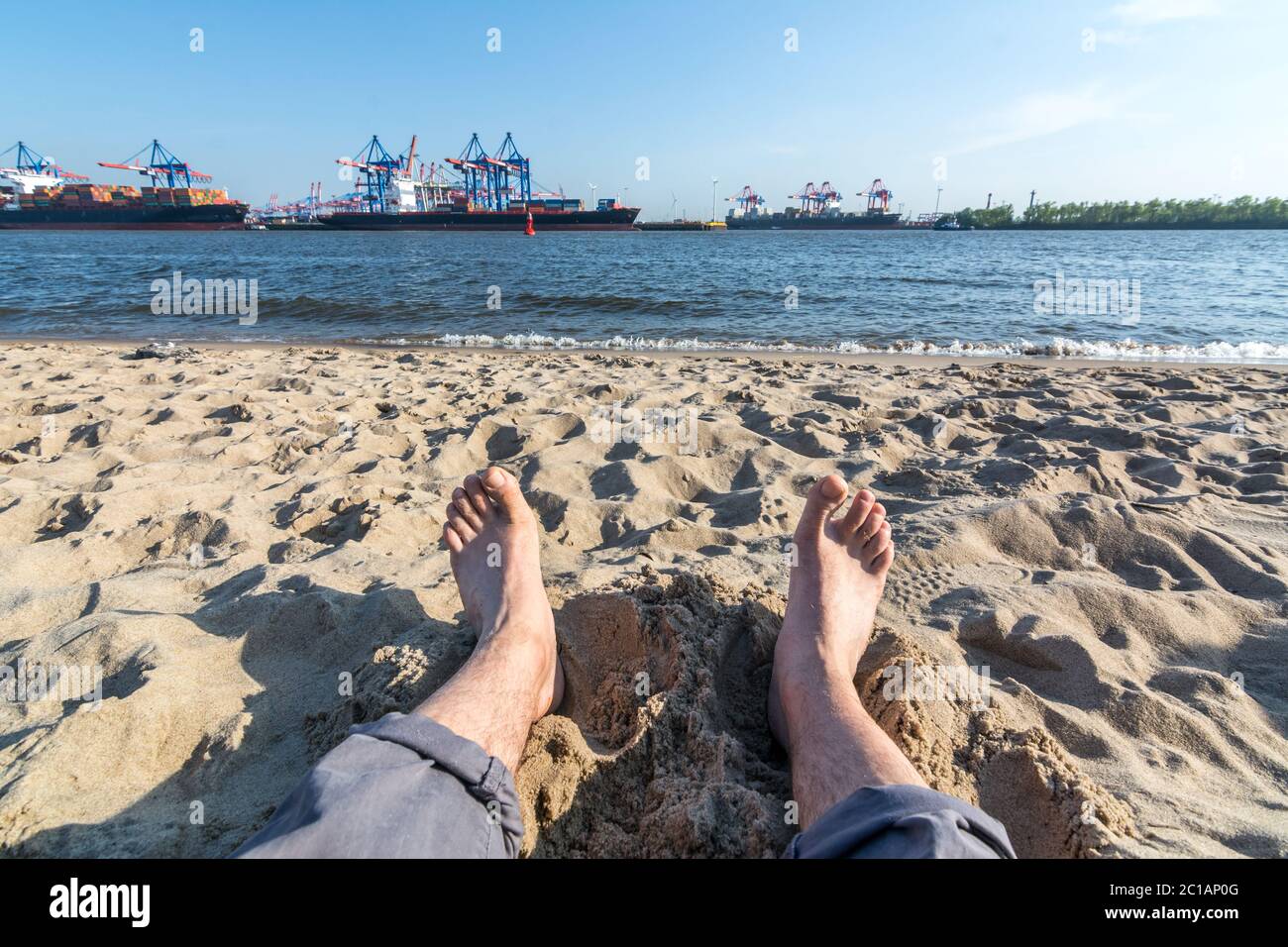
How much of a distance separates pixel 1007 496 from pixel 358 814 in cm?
227

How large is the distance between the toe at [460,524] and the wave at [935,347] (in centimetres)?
483

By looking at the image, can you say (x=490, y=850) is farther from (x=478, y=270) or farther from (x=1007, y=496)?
(x=478, y=270)

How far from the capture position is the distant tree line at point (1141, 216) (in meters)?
45.6

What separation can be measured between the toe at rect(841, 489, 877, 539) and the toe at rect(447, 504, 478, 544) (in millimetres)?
1042

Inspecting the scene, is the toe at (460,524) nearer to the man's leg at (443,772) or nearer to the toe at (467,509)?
the toe at (467,509)

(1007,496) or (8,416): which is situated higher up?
(8,416)

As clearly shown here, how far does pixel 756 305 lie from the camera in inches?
356

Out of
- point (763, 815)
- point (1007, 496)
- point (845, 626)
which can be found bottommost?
point (763, 815)

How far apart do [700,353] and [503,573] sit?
498cm

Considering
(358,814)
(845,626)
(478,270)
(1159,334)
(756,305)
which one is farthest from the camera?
(478,270)

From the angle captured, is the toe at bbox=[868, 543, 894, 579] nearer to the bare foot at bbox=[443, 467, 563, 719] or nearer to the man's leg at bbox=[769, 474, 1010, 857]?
the man's leg at bbox=[769, 474, 1010, 857]
